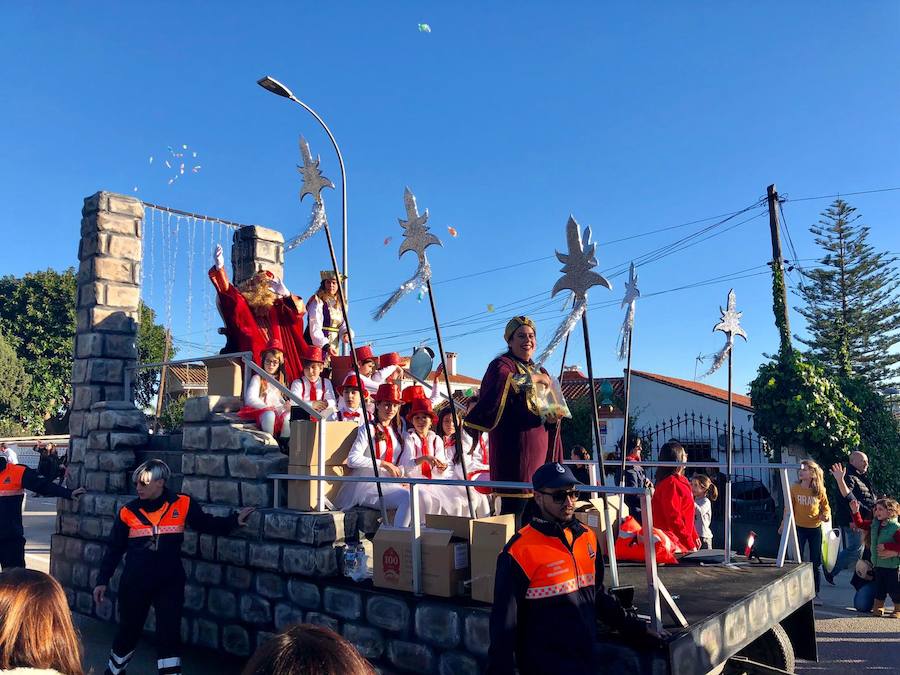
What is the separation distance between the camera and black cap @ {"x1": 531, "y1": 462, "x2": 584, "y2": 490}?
3.50m

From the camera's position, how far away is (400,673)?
500 cm

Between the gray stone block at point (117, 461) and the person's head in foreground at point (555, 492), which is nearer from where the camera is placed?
the person's head in foreground at point (555, 492)

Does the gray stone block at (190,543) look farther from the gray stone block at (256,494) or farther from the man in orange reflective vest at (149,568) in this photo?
the man in orange reflective vest at (149,568)

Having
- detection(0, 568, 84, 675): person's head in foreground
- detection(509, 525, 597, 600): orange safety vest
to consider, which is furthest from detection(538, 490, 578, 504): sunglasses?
detection(0, 568, 84, 675): person's head in foreground

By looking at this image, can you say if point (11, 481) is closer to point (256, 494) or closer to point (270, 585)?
point (256, 494)

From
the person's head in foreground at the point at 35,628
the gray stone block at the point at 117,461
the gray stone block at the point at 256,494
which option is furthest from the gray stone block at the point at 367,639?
the gray stone block at the point at 117,461

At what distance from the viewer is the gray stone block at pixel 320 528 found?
5.81 meters

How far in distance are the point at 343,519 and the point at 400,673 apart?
1376 millimetres

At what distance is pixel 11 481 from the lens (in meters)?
8.06

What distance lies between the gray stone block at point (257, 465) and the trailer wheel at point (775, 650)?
13.0ft

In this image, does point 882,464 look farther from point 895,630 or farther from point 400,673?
point 400,673

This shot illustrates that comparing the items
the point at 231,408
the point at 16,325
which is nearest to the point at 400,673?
the point at 231,408

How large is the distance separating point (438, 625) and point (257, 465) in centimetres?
246

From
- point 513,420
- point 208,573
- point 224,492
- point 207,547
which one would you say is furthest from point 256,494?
point 513,420
